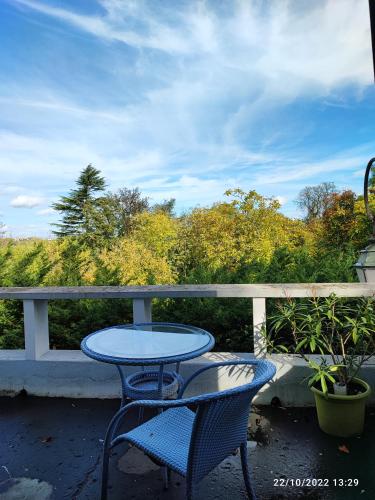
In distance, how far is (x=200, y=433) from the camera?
50.5 inches

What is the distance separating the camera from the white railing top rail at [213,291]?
2.56 metres

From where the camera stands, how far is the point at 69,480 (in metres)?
1.91

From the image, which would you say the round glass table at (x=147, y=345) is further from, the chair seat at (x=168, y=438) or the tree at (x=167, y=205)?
the tree at (x=167, y=205)

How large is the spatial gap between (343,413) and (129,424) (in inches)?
55.9

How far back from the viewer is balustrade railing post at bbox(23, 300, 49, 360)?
2.92 metres

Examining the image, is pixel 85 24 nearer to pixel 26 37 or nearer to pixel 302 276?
pixel 26 37

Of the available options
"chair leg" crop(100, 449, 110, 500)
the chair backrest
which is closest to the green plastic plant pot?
the chair backrest

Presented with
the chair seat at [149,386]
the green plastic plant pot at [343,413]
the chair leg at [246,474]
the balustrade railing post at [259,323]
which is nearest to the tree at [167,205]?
the balustrade railing post at [259,323]

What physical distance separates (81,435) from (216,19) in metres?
4.95

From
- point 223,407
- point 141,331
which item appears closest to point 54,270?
point 141,331

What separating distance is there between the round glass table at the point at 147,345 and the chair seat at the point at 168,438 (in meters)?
0.28

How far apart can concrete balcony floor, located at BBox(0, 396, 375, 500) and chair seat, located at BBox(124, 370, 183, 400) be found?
0.38 metres

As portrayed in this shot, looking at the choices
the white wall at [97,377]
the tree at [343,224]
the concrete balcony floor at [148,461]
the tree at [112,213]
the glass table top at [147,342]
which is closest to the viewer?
the concrete balcony floor at [148,461]

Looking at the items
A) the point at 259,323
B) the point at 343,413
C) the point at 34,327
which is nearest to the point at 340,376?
the point at 343,413
